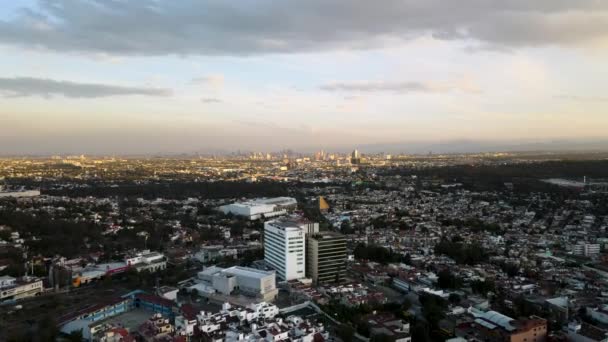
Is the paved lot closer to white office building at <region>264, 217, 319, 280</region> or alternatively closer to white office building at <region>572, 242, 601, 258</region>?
white office building at <region>264, 217, 319, 280</region>

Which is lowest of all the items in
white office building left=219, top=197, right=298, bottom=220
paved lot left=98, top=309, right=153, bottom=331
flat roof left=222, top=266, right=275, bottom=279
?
paved lot left=98, top=309, right=153, bottom=331

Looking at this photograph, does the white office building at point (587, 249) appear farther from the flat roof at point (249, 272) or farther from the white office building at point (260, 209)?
the white office building at point (260, 209)

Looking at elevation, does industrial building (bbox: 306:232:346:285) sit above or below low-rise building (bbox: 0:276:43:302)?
above

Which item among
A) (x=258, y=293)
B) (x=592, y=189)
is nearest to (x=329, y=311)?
(x=258, y=293)

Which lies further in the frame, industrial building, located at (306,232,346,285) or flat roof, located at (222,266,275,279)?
industrial building, located at (306,232,346,285)

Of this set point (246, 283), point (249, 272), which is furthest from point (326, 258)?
point (246, 283)

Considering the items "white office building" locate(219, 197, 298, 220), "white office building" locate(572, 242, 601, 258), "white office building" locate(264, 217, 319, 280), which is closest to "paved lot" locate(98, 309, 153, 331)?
"white office building" locate(264, 217, 319, 280)

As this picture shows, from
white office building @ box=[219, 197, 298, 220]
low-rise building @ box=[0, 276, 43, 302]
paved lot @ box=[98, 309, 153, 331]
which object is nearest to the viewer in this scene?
paved lot @ box=[98, 309, 153, 331]
